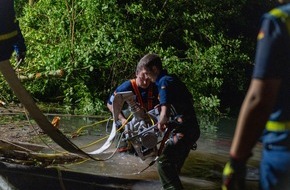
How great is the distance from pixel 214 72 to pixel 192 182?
6.54 m

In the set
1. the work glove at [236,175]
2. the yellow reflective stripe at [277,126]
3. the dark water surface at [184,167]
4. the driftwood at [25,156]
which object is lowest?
the dark water surface at [184,167]

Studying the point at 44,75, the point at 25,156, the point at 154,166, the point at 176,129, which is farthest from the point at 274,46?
the point at 44,75

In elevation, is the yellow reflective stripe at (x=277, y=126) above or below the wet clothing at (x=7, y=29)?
below

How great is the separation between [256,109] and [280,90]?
0.25 meters

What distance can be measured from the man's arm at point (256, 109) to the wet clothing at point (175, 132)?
276 cm

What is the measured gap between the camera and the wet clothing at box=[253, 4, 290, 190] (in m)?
2.44

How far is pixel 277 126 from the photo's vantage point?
8.63 ft

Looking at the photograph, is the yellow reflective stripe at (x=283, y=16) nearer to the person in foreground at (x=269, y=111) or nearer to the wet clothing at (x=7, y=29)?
the person in foreground at (x=269, y=111)

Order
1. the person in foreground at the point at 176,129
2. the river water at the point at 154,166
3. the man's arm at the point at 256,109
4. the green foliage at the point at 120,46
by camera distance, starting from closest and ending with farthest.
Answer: the man's arm at the point at 256,109 → the person in foreground at the point at 176,129 → the river water at the point at 154,166 → the green foliage at the point at 120,46

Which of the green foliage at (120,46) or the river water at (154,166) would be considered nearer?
the river water at (154,166)

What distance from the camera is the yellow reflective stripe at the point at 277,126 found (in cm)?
261

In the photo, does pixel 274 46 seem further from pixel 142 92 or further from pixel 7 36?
pixel 142 92

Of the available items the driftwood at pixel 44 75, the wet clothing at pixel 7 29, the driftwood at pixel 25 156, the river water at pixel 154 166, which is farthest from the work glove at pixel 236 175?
the driftwood at pixel 44 75

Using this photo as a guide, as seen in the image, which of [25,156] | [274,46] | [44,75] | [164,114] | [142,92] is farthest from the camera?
[44,75]
